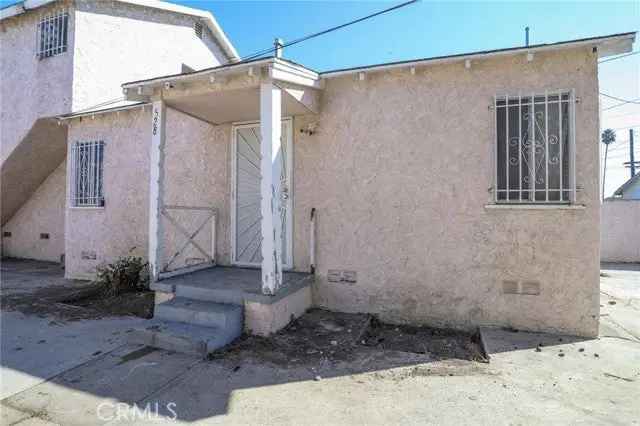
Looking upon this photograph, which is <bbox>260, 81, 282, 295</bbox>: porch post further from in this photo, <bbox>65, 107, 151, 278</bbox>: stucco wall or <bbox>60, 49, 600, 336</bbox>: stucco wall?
<bbox>65, 107, 151, 278</bbox>: stucco wall

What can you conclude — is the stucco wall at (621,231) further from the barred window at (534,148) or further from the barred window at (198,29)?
the barred window at (198,29)

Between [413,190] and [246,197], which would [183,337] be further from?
[413,190]

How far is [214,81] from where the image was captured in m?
4.57

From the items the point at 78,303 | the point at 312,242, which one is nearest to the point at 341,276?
the point at 312,242

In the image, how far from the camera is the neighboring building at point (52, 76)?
26.3 ft

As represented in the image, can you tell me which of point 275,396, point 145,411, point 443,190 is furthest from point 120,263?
point 443,190

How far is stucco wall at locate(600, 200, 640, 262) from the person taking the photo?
10766mm

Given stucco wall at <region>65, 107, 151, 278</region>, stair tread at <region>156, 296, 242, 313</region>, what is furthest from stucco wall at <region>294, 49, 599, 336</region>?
stucco wall at <region>65, 107, 151, 278</region>

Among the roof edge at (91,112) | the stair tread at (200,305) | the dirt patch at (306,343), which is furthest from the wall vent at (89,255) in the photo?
the dirt patch at (306,343)

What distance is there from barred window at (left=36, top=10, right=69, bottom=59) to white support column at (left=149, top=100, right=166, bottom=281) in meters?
5.16

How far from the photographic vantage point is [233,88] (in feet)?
14.8

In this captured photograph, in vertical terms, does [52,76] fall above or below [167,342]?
above

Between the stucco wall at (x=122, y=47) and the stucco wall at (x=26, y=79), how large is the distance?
0.27 meters

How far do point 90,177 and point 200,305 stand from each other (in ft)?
17.1
